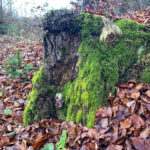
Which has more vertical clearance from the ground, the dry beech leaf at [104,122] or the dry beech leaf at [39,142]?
the dry beech leaf at [104,122]

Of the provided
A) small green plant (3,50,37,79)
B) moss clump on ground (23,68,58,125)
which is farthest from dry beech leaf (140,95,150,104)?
small green plant (3,50,37,79)

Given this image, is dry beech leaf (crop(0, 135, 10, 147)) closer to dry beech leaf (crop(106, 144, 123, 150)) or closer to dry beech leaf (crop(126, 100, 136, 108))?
dry beech leaf (crop(106, 144, 123, 150))

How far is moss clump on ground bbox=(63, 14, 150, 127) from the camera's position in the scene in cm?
266

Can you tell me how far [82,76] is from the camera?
9.29ft

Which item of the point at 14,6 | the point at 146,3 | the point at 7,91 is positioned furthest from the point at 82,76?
the point at 14,6

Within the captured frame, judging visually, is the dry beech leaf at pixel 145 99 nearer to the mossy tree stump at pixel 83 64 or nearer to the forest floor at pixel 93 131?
the forest floor at pixel 93 131

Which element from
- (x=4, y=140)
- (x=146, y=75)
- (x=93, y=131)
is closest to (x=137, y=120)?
(x=93, y=131)

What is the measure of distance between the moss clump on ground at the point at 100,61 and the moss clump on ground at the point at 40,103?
40 centimetres

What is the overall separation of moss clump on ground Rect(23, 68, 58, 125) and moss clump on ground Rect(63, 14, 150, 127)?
0.40 metres

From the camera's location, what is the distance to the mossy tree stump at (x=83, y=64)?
266cm

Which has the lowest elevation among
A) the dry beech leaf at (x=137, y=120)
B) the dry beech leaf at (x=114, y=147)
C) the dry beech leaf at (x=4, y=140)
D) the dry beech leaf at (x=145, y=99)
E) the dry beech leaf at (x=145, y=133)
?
the dry beech leaf at (x=4, y=140)

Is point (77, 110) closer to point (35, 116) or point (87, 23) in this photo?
point (35, 116)

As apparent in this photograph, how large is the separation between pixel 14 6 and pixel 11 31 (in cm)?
587

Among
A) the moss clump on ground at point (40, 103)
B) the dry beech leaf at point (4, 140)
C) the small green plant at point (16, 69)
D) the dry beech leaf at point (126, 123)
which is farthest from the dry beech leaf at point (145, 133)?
the small green plant at point (16, 69)
